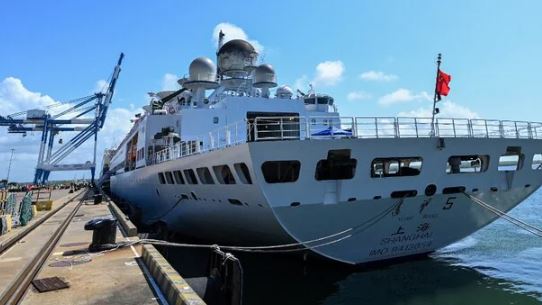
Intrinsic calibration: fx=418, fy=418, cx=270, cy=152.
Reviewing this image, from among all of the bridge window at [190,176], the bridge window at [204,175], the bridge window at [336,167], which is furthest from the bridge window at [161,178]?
the bridge window at [336,167]

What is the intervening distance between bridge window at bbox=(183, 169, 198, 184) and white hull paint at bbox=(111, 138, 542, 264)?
1.23ft

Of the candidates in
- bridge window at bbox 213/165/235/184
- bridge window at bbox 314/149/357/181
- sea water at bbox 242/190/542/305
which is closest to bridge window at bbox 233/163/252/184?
bridge window at bbox 213/165/235/184

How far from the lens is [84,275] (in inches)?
342

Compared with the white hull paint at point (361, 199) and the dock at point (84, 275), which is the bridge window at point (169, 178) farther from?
the dock at point (84, 275)

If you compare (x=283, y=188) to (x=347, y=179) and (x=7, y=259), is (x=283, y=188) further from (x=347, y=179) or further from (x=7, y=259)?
(x=7, y=259)

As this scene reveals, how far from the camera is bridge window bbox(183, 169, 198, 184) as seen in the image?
15.8 m

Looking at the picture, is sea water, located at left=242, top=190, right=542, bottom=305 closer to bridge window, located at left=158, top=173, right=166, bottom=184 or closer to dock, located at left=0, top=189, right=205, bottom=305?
dock, located at left=0, top=189, right=205, bottom=305

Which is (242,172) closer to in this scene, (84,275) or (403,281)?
(84,275)

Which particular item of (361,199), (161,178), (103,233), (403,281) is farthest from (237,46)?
(403,281)

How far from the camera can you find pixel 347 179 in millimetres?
11625

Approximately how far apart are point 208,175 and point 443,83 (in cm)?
866

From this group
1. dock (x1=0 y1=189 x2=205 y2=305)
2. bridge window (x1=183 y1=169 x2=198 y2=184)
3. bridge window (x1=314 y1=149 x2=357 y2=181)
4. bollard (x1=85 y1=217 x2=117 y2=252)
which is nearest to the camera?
dock (x1=0 y1=189 x2=205 y2=305)

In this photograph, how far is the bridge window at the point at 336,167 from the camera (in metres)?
12.0

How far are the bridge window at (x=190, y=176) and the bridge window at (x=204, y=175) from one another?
2.19 feet
